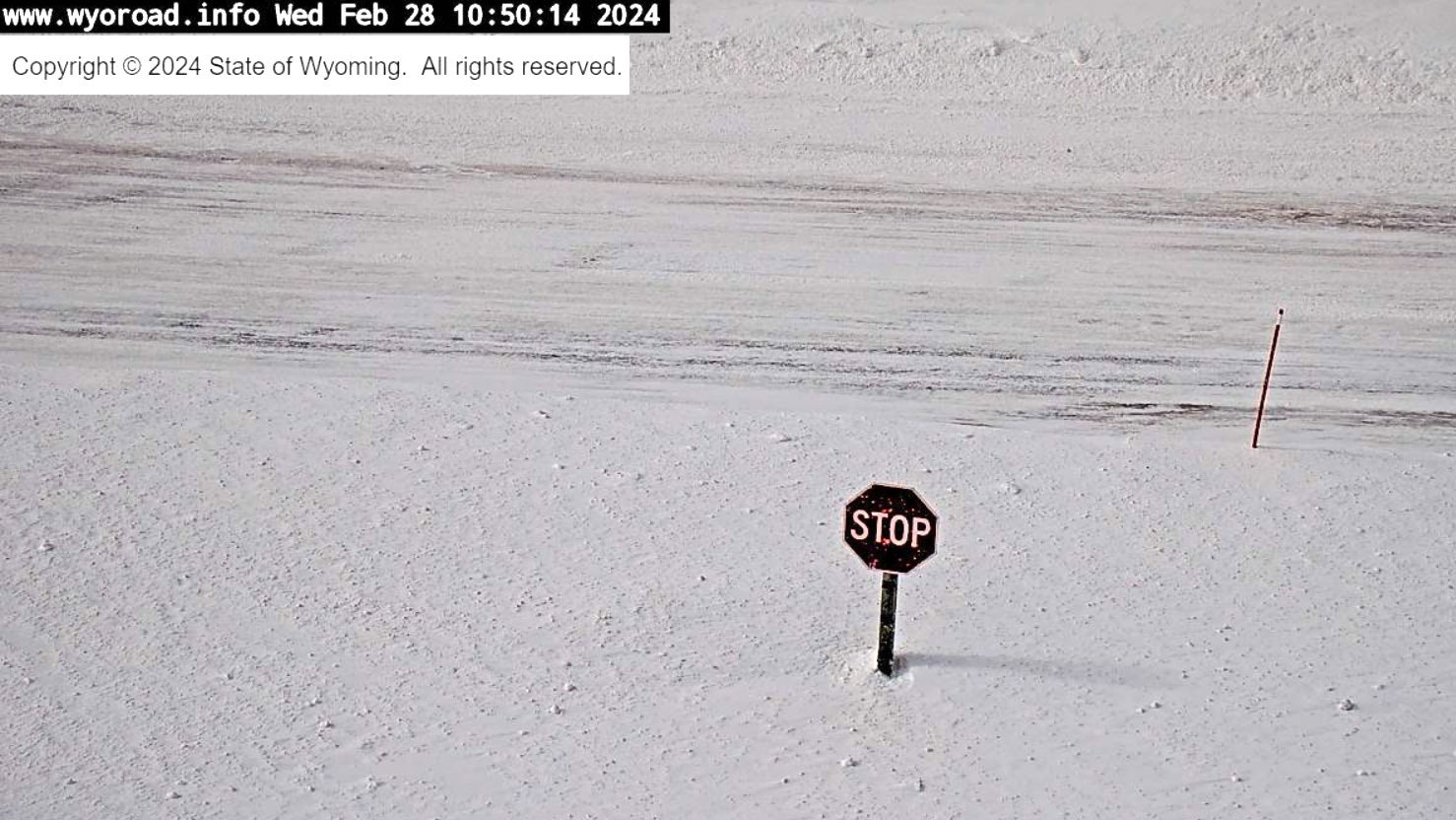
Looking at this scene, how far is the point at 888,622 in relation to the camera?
21.7 ft

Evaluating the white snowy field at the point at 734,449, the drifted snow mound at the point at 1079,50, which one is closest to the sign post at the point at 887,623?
the white snowy field at the point at 734,449

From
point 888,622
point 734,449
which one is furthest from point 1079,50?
point 888,622

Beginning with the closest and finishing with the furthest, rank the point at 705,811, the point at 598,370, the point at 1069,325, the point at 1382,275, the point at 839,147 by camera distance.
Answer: the point at 705,811 < the point at 598,370 < the point at 1069,325 < the point at 1382,275 < the point at 839,147

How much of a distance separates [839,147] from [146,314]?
24.9 feet

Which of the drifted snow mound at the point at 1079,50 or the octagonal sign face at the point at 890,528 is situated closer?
the octagonal sign face at the point at 890,528

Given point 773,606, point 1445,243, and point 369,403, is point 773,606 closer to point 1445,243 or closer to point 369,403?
point 369,403

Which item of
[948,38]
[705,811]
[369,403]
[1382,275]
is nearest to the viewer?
[705,811]

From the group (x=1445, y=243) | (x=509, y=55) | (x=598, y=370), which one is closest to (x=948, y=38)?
(x=509, y=55)

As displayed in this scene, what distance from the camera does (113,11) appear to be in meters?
19.0

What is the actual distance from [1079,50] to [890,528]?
43.0ft

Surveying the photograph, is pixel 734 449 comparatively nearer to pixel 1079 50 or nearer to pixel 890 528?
pixel 890 528

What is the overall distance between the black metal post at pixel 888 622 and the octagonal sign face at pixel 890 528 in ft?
0.31

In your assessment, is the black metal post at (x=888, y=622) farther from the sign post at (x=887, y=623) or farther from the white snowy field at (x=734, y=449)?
the white snowy field at (x=734, y=449)

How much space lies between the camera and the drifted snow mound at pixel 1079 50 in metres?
17.4
